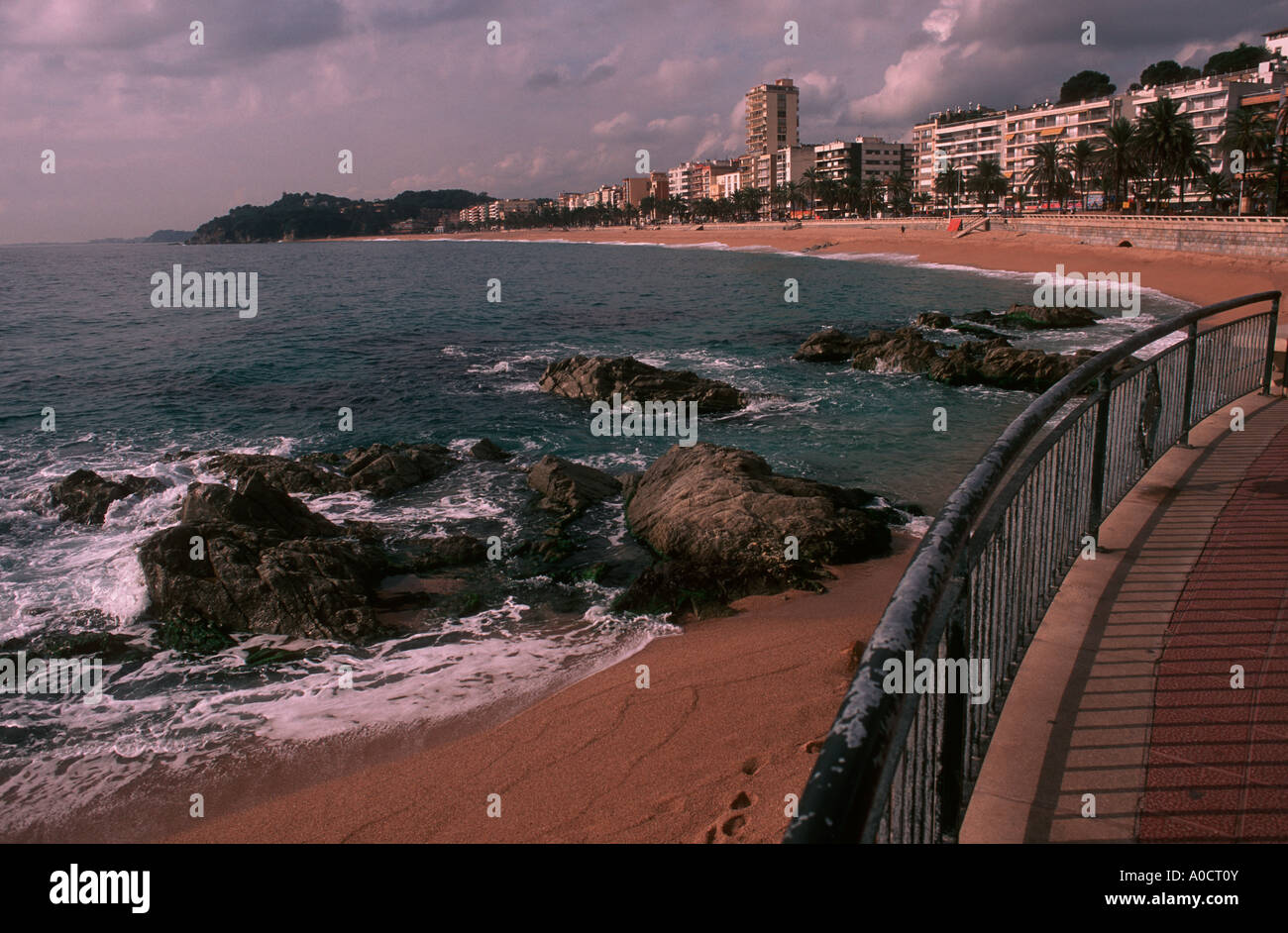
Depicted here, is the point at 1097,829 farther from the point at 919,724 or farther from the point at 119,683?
the point at 119,683

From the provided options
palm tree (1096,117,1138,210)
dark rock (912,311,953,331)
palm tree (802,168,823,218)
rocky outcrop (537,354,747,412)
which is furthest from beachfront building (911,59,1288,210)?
rocky outcrop (537,354,747,412)

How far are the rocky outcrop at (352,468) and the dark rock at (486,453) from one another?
0.55 meters

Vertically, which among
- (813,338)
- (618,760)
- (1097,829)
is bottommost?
(618,760)

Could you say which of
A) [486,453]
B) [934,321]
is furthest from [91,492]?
[934,321]

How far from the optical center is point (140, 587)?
10.7 meters

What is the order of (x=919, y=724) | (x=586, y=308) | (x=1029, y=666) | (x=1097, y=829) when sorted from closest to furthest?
(x=919, y=724), (x=1097, y=829), (x=1029, y=666), (x=586, y=308)

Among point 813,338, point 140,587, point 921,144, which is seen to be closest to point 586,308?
point 813,338

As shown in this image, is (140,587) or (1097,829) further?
(140,587)

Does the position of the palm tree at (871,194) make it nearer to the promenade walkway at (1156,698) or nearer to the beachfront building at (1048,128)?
the beachfront building at (1048,128)

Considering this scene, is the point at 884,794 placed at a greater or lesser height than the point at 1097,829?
greater

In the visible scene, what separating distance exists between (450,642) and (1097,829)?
761 cm

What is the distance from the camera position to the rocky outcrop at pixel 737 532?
414 inches

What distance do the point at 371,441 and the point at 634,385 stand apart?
733 cm

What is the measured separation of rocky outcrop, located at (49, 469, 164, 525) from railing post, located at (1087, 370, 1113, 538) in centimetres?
1545
